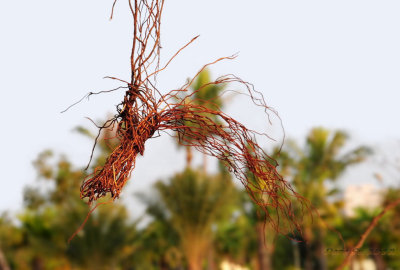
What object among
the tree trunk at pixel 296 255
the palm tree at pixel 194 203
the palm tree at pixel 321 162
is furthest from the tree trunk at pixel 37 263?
the tree trunk at pixel 296 255

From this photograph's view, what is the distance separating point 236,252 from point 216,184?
1531 cm

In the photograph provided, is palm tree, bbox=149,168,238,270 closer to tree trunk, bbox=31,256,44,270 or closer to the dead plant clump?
tree trunk, bbox=31,256,44,270

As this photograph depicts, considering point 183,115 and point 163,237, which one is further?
point 163,237

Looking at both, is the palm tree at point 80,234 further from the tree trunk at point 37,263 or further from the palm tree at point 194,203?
the palm tree at point 194,203

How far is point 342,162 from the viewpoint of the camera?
21750 mm

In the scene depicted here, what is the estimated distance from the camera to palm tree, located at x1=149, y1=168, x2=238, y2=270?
15.0 meters

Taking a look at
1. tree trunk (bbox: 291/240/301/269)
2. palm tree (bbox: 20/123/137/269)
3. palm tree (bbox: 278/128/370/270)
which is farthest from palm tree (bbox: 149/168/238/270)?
tree trunk (bbox: 291/240/301/269)

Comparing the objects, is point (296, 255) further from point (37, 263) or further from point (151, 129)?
point (151, 129)

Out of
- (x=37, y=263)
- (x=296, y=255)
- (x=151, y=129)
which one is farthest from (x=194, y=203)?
(x=296, y=255)

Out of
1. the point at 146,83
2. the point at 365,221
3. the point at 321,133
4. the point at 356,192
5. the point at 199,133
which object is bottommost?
the point at 199,133

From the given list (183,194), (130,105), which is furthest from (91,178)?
(183,194)

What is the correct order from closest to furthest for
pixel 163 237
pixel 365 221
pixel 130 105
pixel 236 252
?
pixel 130 105, pixel 163 237, pixel 365 221, pixel 236 252

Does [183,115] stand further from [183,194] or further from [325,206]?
[325,206]

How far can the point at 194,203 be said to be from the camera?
49.4 feet
